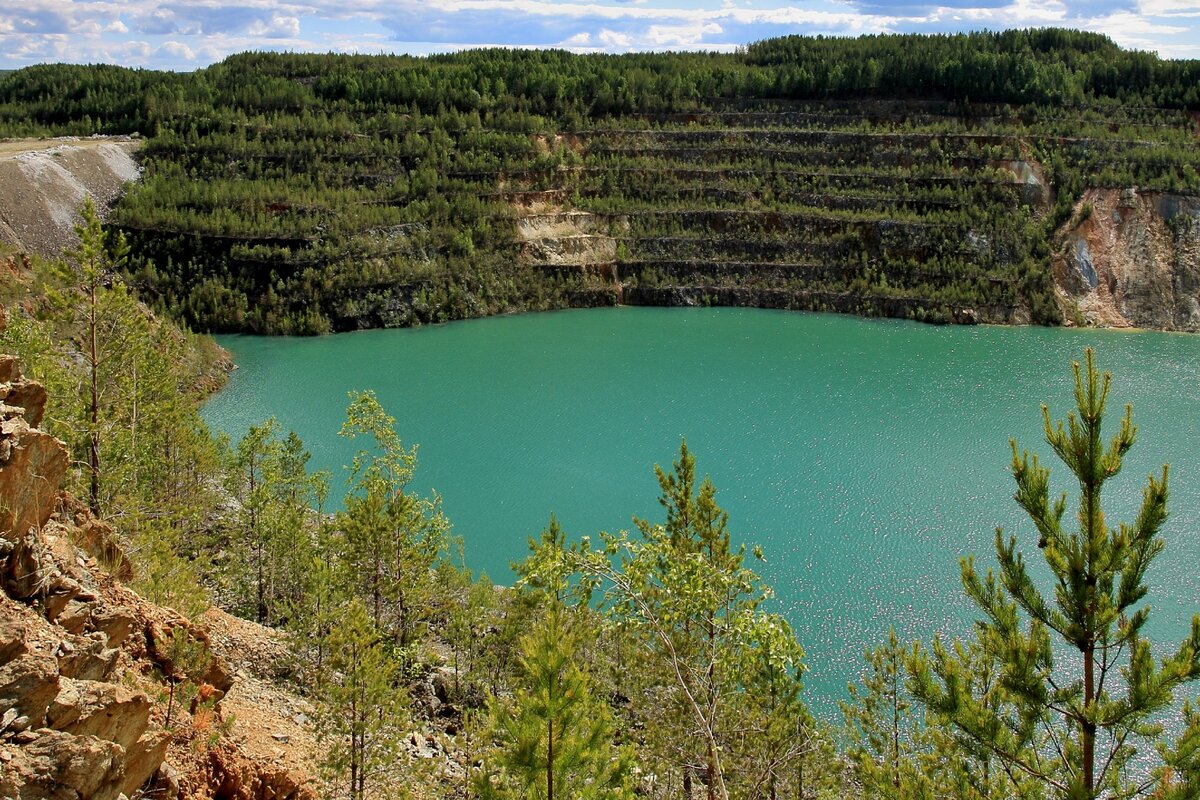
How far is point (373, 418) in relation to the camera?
62.2ft

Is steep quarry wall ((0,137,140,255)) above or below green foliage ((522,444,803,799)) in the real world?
above

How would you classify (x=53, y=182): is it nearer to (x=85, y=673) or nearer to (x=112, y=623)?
(x=112, y=623)

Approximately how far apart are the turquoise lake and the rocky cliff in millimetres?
14022

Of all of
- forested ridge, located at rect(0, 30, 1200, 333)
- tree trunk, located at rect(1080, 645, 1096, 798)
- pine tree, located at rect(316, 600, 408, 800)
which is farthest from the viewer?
forested ridge, located at rect(0, 30, 1200, 333)

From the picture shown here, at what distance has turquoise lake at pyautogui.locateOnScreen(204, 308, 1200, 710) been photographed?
27969 mm

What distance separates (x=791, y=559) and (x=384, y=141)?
169 ft

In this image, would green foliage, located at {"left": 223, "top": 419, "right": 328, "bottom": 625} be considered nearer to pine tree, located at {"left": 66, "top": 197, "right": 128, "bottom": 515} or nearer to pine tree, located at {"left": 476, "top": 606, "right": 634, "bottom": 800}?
pine tree, located at {"left": 66, "top": 197, "right": 128, "bottom": 515}

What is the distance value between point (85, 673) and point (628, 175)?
66.2 m

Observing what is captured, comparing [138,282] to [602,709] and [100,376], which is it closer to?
[100,376]

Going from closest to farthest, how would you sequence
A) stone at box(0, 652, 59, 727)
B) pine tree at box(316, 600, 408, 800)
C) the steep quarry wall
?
stone at box(0, 652, 59, 727) → pine tree at box(316, 600, 408, 800) → the steep quarry wall

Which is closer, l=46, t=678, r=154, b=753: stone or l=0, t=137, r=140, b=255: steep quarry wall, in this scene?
l=46, t=678, r=154, b=753: stone

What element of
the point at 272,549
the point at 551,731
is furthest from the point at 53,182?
the point at 551,731

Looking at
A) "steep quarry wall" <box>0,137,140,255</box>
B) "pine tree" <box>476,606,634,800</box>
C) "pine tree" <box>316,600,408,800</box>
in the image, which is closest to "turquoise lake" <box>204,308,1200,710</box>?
"pine tree" <box>316,600,408,800</box>

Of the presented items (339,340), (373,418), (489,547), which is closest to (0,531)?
(373,418)
